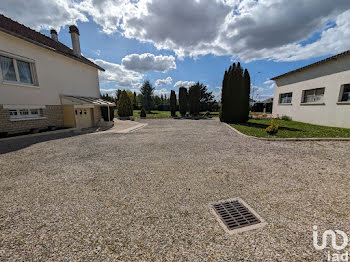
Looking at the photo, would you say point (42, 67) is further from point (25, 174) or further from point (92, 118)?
point (25, 174)

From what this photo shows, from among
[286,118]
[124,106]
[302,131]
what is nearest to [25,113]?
[124,106]

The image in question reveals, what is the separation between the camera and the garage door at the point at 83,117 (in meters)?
13.4

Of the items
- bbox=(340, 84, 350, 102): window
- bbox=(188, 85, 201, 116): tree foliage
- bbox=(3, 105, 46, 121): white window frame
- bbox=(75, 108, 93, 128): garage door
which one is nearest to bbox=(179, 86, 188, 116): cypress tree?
bbox=(188, 85, 201, 116): tree foliage

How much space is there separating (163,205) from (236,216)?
4.58ft

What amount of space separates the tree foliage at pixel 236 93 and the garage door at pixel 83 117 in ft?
50.0

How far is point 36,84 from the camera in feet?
36.0

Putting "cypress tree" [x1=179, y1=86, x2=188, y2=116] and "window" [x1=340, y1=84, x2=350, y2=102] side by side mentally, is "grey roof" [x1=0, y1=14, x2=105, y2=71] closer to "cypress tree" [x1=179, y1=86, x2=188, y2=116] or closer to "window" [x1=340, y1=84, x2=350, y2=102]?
"cypress tree" [x1=179, y1=86, x2=188, y2=116]

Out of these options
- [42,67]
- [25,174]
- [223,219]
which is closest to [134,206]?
[223,219]

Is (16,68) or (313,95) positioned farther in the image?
(313,95)

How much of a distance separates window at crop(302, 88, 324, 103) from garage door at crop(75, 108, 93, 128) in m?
22.9

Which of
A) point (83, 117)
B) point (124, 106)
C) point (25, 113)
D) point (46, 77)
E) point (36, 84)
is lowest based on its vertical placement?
point (83, 117)

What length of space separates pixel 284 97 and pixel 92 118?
23818 mm

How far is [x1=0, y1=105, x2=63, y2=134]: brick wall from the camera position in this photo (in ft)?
30.1

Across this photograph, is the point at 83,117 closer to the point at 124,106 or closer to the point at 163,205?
the point at 124,106
